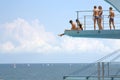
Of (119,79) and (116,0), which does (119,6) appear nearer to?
(116,0)

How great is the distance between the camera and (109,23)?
1108 inches

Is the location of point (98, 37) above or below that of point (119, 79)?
above

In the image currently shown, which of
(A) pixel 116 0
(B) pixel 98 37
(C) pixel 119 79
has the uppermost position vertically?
(A) pixel 116 0

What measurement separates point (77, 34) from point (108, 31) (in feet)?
6.10

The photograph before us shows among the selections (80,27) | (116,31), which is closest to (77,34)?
(80,27)

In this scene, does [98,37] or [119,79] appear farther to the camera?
[98,37]

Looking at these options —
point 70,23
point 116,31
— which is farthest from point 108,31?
point 70,23

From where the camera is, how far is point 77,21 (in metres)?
28.6

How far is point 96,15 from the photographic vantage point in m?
28.0

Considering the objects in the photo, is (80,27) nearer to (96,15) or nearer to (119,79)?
(96,15)

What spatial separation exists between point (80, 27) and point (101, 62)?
12.3ft

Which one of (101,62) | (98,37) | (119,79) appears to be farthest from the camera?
(98,37)

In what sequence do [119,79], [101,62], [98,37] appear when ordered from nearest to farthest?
[101,62], [119,79], [98,37]

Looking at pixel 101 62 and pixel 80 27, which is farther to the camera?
pixel 80 27
